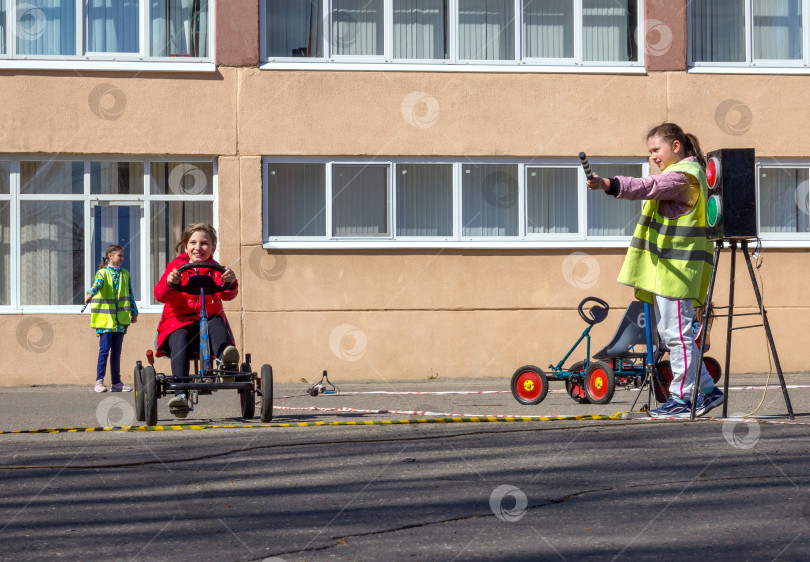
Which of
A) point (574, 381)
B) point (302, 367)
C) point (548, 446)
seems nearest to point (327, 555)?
point (548, 446)

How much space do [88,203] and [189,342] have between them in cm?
700

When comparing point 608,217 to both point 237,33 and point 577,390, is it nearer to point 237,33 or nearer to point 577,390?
point 237,33

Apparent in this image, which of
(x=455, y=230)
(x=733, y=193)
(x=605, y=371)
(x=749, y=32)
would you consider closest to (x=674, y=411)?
(x=733, y=193)

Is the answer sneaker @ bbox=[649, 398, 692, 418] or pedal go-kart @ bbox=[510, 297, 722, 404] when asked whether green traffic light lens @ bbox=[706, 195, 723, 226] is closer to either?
sneaker @ bbox=[649, 398, 692, 418]

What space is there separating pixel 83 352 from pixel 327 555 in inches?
452

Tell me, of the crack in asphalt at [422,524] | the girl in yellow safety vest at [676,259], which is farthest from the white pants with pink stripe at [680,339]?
the crack in asphalt at [422,524]

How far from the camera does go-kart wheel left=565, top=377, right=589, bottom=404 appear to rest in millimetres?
10641

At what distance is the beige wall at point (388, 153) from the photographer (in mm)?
15250

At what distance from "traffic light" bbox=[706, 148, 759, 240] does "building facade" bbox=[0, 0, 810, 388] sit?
303 inches

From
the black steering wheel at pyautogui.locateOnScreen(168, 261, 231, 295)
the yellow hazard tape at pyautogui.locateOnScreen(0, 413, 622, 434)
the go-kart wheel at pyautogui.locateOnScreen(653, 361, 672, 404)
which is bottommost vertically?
the yellow hazard tape at pyautogui.locateOnScreen(0, 413, 622, 434)

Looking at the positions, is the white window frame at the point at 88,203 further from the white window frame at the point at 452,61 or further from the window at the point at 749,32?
the window at the point at 749,32

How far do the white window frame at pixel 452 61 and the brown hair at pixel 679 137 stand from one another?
24.4 feet

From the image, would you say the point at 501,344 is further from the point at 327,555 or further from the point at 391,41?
the point at 327,555

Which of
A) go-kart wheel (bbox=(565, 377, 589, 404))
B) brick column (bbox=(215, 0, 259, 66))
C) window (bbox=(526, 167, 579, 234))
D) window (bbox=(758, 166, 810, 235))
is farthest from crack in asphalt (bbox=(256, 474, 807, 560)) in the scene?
window (bbox=(758, 166, 810, 235))
